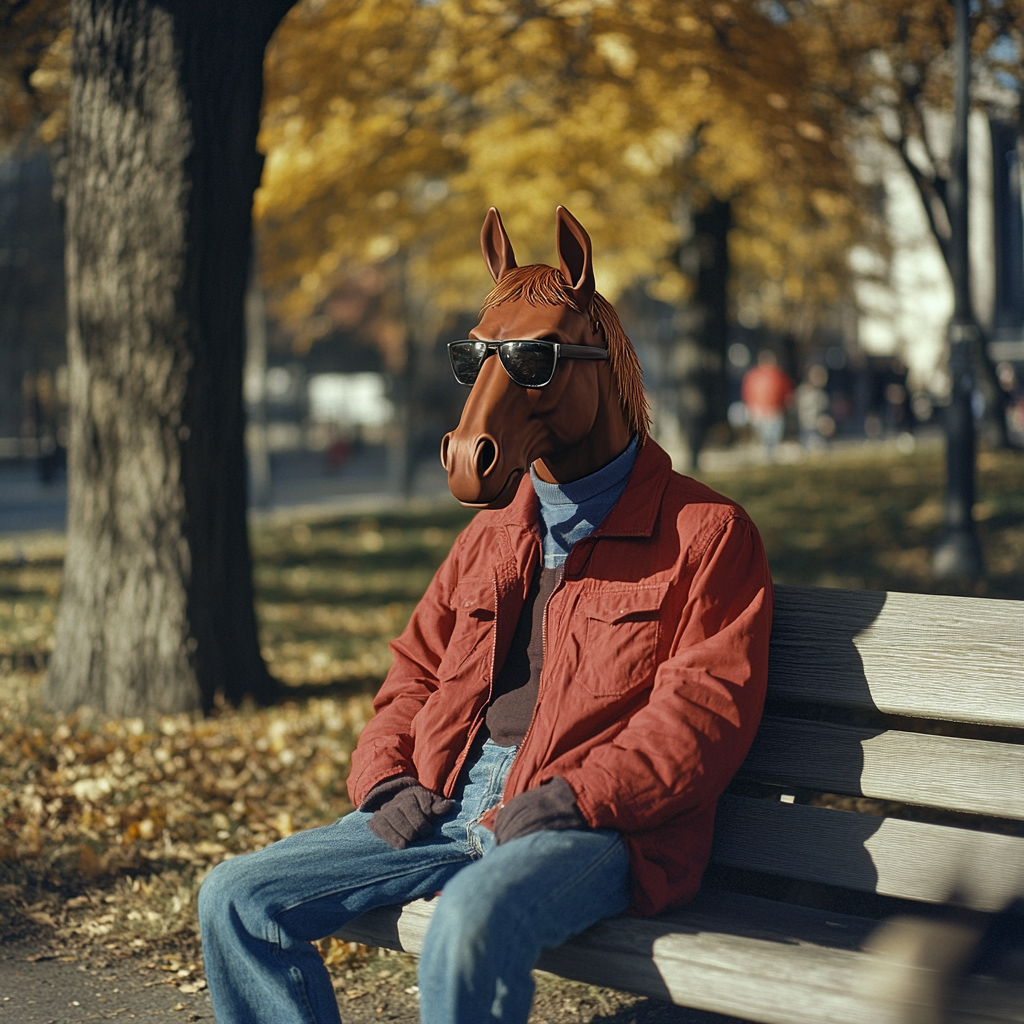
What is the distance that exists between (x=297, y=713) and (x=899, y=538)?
6.45m

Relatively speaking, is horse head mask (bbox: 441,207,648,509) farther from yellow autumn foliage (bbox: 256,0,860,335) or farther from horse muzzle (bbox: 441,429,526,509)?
yellow autumn foliage (bbox: 256,0,860,335)

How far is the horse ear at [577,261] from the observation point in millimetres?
2869

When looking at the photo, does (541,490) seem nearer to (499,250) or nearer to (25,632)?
(499,250)

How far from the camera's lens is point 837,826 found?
9.90ft

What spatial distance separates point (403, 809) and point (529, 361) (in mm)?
1033

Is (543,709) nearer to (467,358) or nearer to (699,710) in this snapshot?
(699,710)

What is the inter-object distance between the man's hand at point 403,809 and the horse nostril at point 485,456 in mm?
804

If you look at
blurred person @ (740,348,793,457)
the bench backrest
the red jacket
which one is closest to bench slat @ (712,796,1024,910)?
the bench backrest

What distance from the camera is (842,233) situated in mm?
28906

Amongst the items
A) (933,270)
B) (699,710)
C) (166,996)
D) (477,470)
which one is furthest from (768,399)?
(933,270)

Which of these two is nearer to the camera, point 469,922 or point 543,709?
point 469,922

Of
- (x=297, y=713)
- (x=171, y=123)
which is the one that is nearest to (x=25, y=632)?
(x=297, y=713)

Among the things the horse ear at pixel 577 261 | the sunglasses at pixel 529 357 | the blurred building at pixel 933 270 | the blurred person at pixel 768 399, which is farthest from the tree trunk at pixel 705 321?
the sunglasses at pixel 529 357

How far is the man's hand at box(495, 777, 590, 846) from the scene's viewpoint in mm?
2664
